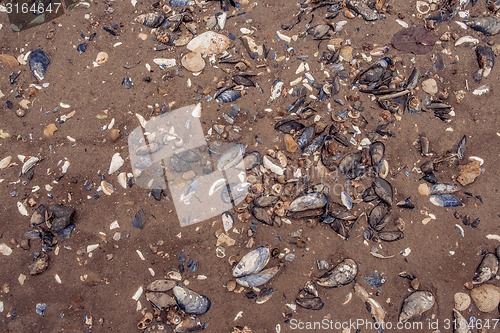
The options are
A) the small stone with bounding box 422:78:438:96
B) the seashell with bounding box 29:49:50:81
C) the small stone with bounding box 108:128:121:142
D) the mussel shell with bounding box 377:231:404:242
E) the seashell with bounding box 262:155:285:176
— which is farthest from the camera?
the seashell with bounding box 29:49:50:81

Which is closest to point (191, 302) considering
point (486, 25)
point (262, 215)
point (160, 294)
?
point (160, 294)

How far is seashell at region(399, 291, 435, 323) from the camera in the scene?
2.43 metres

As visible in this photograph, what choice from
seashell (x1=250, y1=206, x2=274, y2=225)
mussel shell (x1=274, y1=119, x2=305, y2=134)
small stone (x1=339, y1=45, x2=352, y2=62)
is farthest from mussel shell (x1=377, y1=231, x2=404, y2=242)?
small stone (x1=339, y1=45, x2=352, y2=62)

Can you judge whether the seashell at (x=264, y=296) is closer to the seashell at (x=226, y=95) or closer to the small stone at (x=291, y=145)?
the small stone at (x=291, y=145)

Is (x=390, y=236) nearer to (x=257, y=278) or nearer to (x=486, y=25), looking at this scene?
(x=257, y=278)

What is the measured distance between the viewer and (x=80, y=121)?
2.85m

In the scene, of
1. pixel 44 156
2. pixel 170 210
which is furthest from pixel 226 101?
pixel 44 156

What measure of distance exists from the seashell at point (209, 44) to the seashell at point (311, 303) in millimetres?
1691

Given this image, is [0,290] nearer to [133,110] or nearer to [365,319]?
[133,110]

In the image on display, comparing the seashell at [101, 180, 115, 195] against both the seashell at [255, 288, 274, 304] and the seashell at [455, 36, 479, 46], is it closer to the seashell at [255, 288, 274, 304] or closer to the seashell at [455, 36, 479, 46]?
the seashell at [255, 288, 274, 304]

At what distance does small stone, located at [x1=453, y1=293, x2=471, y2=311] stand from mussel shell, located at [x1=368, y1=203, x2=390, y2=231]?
1.85ft

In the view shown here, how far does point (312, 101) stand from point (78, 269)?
1.76 m

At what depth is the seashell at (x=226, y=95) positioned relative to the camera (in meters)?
2.83

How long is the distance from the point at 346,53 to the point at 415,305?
64.5 inches
